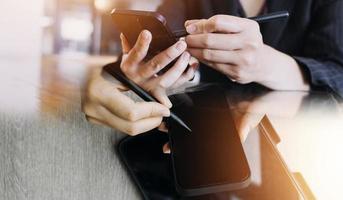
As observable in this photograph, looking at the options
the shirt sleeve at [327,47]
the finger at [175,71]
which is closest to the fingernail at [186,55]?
the finger at [175,71]

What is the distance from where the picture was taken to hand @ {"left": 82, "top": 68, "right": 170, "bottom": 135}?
0.83 ft

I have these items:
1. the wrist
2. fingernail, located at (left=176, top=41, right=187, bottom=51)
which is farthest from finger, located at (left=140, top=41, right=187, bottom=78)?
the wrist

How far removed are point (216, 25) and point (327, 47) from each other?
151 millimetres

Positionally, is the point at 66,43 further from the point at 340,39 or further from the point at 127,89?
the point at 340,39

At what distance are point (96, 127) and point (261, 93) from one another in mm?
181

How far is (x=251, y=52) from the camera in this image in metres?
0.33

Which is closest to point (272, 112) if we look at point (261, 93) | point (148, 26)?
point (261, 93)

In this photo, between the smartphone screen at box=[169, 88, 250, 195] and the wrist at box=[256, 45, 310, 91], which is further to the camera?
the wrist at box=[256, 45, 310, 91]

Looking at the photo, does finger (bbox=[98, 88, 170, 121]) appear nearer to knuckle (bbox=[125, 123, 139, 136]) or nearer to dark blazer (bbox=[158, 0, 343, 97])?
knuckle (bbox=[125, 123, 139, 136])

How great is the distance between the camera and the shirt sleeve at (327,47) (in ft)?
1.19

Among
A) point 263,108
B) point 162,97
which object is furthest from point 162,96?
point 263,108

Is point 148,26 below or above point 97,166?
above

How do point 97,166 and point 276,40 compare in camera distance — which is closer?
point 97,166

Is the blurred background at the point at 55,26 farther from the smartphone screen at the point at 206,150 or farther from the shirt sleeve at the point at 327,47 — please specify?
the shirt sleeve at the point at 327,47
